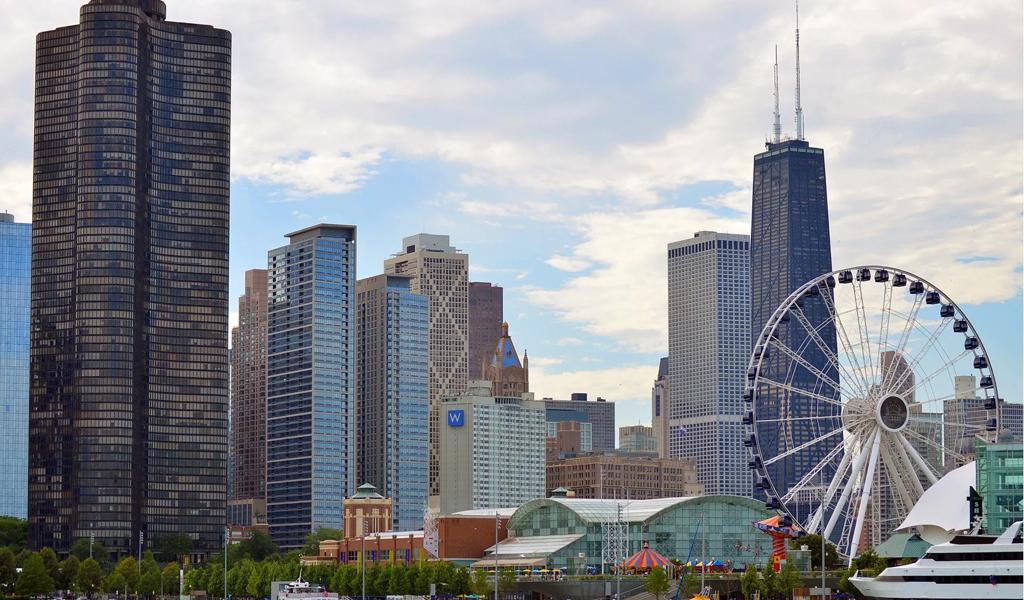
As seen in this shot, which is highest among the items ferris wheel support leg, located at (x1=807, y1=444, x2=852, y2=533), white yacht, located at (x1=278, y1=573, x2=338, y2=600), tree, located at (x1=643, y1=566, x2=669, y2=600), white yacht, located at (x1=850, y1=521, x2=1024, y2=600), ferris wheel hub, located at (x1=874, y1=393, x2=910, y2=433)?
ferris wheel hub, located at (x1=874, y1=393, x2=910, y2=433)

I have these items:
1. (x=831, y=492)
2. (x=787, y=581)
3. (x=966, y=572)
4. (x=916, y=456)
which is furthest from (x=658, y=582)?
(x=966, y=572)

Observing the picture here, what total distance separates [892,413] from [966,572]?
149 ft

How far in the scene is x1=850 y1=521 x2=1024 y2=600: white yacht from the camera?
128875 mm

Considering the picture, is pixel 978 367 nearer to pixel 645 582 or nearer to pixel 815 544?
pixel 815 544

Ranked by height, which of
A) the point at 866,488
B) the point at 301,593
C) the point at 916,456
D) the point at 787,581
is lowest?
the point at 301,593

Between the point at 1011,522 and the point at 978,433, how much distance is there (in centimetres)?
→ 3475

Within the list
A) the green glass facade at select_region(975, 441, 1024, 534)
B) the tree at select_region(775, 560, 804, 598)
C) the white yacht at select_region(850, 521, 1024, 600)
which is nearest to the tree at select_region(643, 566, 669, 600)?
the tree at select_region(775, 560, 804, 598)

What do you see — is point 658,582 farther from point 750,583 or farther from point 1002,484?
point 1002,484

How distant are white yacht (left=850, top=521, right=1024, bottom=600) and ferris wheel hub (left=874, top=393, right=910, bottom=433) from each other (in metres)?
37.3

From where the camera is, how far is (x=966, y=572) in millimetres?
131500

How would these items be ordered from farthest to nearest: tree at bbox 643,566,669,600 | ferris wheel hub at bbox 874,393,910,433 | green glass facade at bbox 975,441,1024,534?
tree at bbox 643,566,669,600, ferris wheel hub at bbox 874,393,910,433, green glass facade at bbox 975,441,1024,534

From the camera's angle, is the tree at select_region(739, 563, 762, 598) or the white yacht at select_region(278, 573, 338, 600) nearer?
the tree at select_region(739, 563, 762, 598)

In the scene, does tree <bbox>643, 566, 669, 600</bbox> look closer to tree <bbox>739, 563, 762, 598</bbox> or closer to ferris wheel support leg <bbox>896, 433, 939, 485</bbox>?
tree <bbox>739, 563, 762, 598</bbox>

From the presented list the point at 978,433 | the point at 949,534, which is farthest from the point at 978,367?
the point at 949,534
